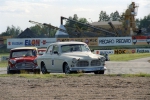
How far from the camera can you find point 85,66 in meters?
21.1

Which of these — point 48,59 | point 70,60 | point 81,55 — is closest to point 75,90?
point 70,60

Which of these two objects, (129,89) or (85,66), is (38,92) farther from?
(85,66)

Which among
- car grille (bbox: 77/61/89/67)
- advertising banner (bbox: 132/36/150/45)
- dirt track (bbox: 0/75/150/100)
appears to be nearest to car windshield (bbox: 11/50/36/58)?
car grille (bbox: 77/61/89/67)

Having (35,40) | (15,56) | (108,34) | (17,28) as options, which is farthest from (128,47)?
(17,28)

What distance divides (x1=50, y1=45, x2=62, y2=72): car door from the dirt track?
5.41 meters

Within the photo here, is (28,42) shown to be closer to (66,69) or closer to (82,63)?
(66,69)

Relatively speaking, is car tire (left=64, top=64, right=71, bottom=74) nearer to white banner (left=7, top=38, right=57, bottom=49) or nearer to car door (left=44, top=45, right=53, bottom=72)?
car door (left=44, top=45, right=53, bottom=72)

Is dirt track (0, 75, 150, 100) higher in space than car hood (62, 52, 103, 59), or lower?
lower

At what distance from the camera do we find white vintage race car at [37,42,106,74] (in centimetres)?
2103

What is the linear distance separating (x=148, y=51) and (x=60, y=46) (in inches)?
1798

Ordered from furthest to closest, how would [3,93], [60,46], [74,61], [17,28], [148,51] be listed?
[17,28] < [148,51] < [60,46] < [74,61] < [3,93]

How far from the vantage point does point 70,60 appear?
2095 cm

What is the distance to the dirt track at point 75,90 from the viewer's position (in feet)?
39.3

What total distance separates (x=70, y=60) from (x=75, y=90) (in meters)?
7.58
